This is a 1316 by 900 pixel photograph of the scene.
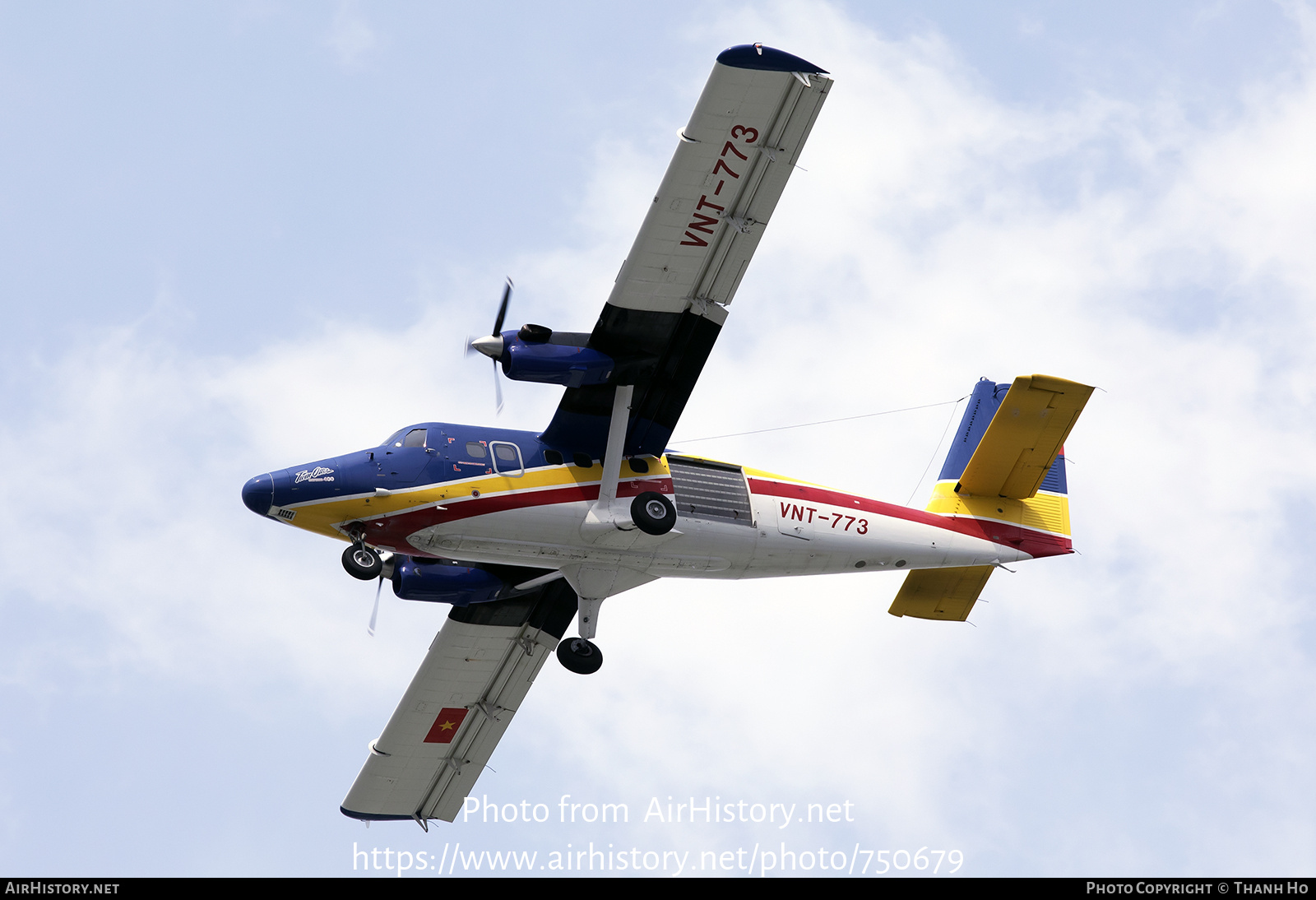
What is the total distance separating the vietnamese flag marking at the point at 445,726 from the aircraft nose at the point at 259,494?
7.35m

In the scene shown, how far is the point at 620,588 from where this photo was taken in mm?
25078

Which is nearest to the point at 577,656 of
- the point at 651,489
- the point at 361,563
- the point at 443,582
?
the point at 443,582

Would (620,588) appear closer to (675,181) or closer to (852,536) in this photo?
(852,536)

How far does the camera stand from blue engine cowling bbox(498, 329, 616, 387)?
22062mm

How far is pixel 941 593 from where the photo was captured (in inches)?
1079

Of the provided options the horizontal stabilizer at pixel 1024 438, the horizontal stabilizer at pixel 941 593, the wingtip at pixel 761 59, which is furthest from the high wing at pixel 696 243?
the horizontal stabilizer at pixel 941 593

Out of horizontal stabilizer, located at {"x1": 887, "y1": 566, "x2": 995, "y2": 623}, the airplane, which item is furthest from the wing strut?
horizontal stabilizer, located at {"x1": 887, "y1": 566, "x2": 995, "y2": 623}

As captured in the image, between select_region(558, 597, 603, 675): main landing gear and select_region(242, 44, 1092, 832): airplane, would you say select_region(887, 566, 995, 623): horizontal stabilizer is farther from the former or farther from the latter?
select_region(558, 597, 603, 675): main landing gear

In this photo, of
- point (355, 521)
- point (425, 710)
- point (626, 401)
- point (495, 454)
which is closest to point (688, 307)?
point (626, 401)

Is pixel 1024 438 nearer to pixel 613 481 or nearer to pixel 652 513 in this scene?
pixel 652 513

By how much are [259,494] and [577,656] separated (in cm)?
585

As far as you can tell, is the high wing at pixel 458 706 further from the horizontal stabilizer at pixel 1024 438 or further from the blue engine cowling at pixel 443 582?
the horizontal stabilizer at pixel 1024 438

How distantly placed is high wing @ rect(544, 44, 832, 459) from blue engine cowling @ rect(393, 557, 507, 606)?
304 centimetres

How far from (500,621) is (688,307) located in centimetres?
752
